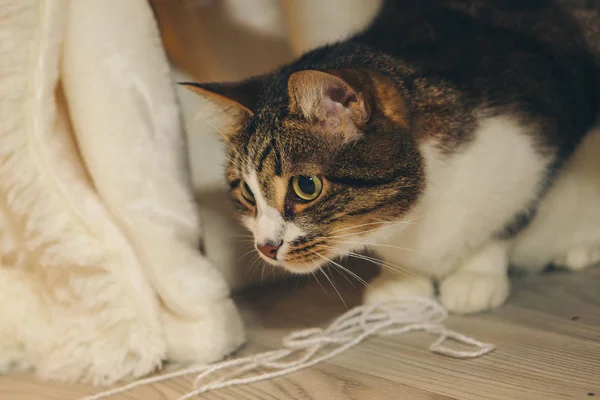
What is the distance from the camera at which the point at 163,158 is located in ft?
3.41

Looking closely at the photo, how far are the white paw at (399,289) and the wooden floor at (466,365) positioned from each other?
9 centimetres

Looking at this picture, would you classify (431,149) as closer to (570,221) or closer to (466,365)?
(466,365)

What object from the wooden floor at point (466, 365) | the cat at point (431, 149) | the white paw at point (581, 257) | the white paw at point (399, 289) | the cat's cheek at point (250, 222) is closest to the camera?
the wooden floor at point (466, 365)

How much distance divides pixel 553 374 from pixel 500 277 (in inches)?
12.8

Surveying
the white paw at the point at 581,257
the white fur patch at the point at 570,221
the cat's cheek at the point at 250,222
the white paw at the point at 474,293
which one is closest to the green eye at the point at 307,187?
the cat's cheek at the point at 250,222

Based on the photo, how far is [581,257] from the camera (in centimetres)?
125

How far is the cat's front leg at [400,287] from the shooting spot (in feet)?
3.72

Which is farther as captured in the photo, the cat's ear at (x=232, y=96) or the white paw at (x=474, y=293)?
the white paw at (x=474, y=293)

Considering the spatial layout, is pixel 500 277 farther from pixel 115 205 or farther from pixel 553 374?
pixel 115 205

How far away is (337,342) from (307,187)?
0.31 metres

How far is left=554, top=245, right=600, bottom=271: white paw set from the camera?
1255 millimetres

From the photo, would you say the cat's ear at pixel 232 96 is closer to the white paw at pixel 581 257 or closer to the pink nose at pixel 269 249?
the pink nose at pixel 269 249

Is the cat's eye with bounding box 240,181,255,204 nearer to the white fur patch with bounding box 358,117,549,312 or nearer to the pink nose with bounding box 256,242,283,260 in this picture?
the pink nose with bounding box 256,242,283,260

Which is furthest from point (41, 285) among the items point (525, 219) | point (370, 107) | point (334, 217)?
point (525, 219)
